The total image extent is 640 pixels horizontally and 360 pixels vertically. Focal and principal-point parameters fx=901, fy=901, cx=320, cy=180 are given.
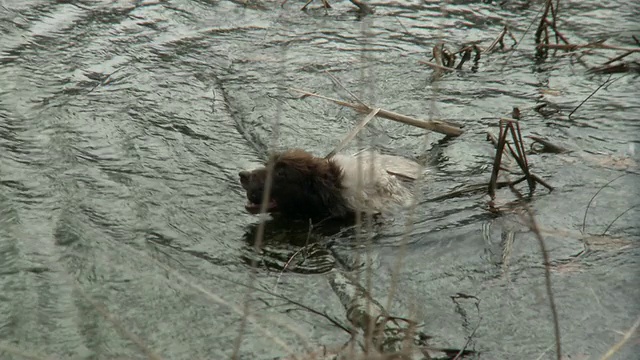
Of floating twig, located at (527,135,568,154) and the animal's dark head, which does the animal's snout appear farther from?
floating twig, located at (527,135,568,154)

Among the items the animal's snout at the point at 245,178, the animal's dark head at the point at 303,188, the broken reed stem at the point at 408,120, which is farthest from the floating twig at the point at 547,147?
the animal's snout at the point at 245,178

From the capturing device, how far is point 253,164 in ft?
21.0

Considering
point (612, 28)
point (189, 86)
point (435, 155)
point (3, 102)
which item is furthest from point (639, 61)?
point (3, 102)

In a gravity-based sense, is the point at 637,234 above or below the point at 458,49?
below

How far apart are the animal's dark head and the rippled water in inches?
7.0

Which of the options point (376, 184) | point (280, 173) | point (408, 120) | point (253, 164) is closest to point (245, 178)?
point (280, 173)

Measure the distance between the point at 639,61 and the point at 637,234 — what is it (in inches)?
137

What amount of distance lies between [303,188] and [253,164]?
2.41 feet

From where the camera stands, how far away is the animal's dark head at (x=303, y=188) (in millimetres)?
5762

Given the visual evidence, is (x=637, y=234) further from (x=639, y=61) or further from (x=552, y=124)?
(x=639, y=61)

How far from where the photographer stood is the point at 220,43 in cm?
866

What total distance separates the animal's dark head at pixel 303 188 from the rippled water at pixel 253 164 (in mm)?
177

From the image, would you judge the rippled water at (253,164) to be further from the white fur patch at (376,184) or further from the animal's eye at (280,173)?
the animal's eye at (280,173)

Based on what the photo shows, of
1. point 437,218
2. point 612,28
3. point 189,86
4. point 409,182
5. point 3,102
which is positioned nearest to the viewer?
point 437,218
